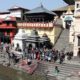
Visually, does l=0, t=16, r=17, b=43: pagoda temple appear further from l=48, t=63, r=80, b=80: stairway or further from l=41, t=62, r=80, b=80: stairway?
l=48, t=63, r=80, b=80: stairway

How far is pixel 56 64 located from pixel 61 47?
22.7 feet

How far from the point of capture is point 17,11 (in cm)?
5488

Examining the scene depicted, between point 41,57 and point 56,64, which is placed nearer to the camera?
point 56,64

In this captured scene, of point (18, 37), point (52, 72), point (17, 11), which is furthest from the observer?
point (17, 11)

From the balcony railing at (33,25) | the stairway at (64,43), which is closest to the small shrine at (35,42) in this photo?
the stairway at (64,43)

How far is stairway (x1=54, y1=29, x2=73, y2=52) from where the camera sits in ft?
135

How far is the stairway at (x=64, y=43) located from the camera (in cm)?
4111

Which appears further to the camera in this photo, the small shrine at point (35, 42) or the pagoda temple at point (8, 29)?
the pagoda temple at point (8, 29)

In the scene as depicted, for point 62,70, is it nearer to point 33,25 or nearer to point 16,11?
point 33,25

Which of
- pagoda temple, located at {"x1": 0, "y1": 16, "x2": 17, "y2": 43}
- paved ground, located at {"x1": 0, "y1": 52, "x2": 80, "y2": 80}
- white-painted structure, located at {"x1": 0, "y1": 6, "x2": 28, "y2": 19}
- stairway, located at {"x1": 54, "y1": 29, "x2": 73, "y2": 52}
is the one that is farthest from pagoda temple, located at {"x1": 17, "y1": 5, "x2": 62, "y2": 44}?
paved ground, located at {"x1": 0, "y1": 52, "x2": 80, "y2": 80}

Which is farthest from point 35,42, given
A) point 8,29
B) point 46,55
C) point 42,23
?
point 8,29

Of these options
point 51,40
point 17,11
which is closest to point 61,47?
point 51,40

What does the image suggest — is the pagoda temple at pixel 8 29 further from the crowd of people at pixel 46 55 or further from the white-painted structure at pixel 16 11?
the crowd of people at pixel 46 55

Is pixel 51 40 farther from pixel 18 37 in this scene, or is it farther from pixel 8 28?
pixel 8 28
